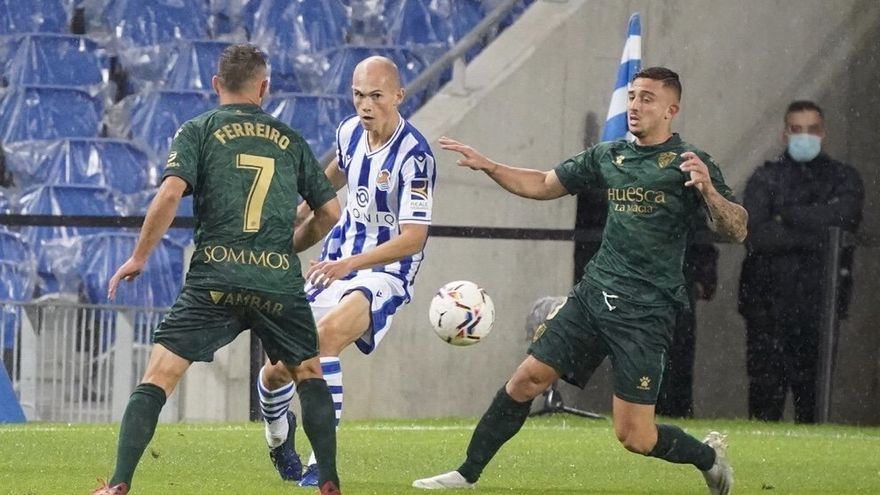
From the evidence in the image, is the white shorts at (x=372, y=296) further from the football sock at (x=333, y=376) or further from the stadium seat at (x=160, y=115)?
the stadium seat at (x=160, y=115)

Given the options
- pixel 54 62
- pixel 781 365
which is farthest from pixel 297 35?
pixel 781 365

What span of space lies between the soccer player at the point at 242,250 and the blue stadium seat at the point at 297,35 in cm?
915

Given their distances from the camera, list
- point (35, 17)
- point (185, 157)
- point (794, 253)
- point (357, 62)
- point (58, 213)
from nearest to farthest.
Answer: point (185, 157) → point (794, 253) → point (58, 213) → point (357, 62) → point (35, 17)

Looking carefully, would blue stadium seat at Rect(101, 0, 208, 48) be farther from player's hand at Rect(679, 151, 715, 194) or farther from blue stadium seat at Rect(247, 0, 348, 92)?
player's hand at Rect(679, 151, 715, 194)

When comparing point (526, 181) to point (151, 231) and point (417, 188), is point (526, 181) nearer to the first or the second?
point (417, 188)

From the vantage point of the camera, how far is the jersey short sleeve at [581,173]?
7.08 metres

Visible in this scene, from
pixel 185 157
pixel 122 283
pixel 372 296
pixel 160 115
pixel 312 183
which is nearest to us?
pixel 185 157

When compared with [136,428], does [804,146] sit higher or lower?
higher

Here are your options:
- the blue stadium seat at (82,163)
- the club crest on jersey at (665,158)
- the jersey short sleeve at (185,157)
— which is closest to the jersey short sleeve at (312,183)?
the jersey short sleeve at (185,157)

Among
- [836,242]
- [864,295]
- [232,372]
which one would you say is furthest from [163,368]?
[864,295]

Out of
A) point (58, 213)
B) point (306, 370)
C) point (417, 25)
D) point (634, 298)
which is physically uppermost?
point (417, 25)

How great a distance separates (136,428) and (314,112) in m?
9.16

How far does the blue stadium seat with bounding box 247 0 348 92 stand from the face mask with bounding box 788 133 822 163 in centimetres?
443

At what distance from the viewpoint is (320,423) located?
19.6 ft
